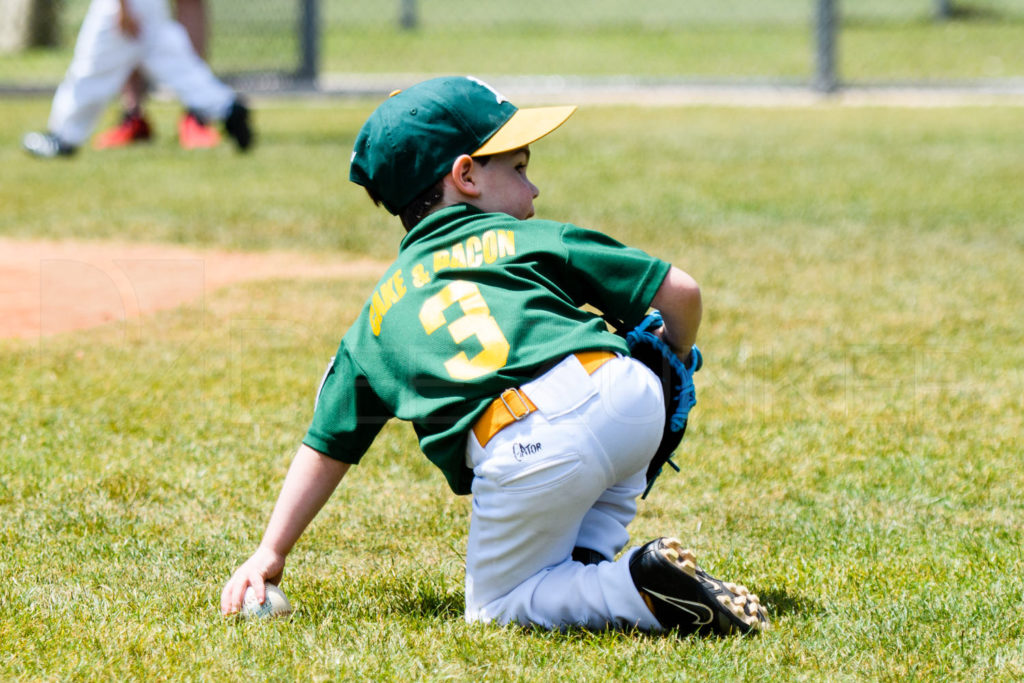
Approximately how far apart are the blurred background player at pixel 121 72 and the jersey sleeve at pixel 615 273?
Answer: 24.8ft

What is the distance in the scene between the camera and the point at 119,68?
380 inches

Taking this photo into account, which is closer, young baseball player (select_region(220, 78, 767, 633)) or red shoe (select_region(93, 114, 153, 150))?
young baseball player (select_region(220, 78, 767, 633))

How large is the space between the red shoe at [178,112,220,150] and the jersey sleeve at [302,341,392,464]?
8.14 metres

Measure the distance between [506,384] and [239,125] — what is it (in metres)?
7.69

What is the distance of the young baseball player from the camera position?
2582mm

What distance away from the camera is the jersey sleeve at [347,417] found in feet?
8.89

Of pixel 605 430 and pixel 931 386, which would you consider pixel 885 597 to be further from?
pixel 931 386

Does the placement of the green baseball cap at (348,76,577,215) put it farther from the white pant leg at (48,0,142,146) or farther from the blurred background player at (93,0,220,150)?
the blurred background player at (93,0,220,150)

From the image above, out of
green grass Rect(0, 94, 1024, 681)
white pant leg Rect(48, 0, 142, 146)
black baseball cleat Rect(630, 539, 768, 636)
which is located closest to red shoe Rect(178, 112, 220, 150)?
white pant leg Rect(48, 0, 142, 146)

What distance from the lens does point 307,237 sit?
710 centimetres

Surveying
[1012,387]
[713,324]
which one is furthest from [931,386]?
[713,324]

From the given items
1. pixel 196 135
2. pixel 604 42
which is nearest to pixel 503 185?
pixel 196 135

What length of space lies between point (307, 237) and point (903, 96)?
8749 millimetres

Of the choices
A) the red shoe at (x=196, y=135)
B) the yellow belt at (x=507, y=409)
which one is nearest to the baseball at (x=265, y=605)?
the yellow belt at (x=507, y=409)
